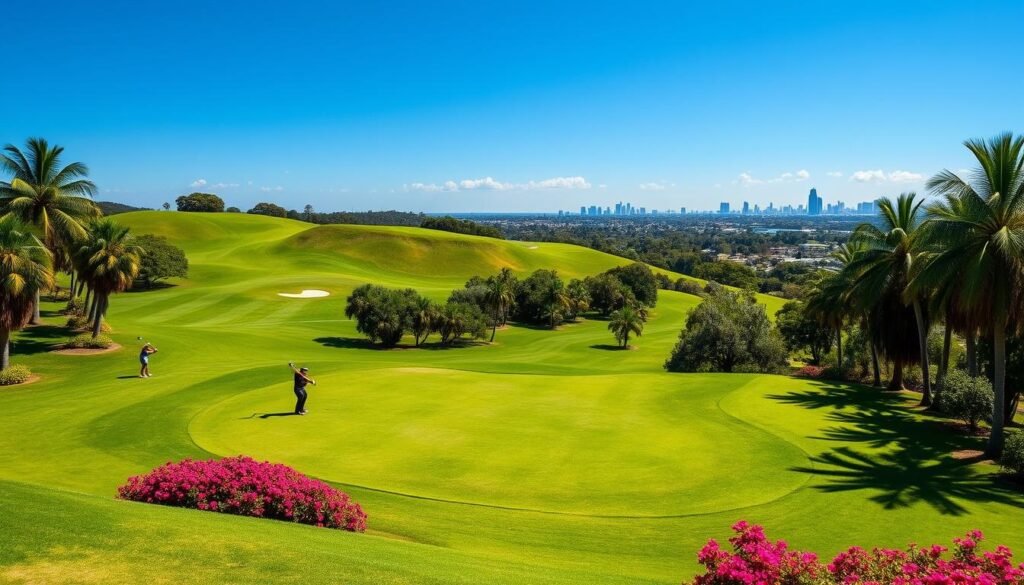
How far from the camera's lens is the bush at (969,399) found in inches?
867

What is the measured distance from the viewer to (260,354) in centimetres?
4491

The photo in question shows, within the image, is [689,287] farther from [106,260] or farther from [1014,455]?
[1014,455]

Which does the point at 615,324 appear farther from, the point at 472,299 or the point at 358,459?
the point at 358,459

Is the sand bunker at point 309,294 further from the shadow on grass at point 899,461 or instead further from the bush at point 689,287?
the bush at point 689,287

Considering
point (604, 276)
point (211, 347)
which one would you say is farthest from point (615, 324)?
point (211, 347)

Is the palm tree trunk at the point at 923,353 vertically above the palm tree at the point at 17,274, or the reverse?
the palm tree at the point at 17,274

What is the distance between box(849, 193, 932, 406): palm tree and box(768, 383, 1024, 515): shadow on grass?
5.18 m

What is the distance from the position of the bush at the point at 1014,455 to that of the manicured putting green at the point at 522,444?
5.37m

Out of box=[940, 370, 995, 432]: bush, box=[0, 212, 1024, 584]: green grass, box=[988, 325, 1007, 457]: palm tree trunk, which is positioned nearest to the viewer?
box=[0, 212, 1024, 584]: green grass

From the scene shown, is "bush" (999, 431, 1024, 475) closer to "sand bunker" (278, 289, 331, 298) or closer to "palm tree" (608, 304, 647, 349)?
"palm tree" (608, 304, 647, 349)

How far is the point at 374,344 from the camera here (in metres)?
58.7

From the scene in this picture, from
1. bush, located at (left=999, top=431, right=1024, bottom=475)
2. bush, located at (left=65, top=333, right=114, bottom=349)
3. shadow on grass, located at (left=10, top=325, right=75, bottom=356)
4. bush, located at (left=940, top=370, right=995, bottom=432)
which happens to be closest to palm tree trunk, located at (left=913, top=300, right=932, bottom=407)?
bush, located at (left=940, top=370, right=995, bottom=432)

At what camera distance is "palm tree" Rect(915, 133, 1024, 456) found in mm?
19625

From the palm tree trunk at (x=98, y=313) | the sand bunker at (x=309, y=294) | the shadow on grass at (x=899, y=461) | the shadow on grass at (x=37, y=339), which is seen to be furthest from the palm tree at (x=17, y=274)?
the sand bunker at (x=309, y=294)
